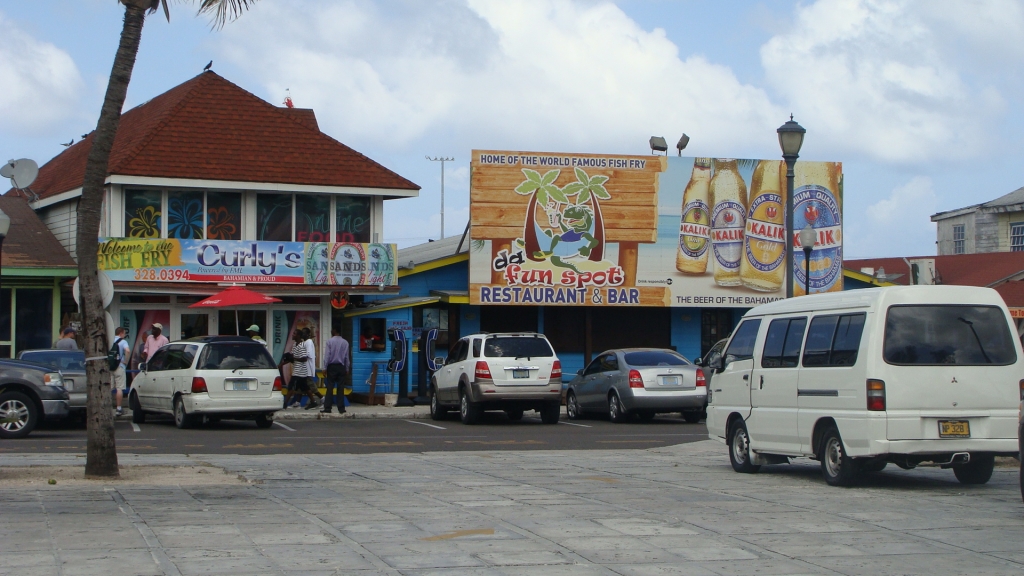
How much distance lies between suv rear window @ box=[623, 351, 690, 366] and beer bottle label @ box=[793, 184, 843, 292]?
31.2 feet

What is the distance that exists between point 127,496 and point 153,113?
75.2 feet

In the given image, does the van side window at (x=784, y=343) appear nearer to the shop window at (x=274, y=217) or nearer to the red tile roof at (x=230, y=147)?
the red tile roof at (x=230, y=147)

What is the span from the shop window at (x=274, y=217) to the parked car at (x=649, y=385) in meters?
9.48

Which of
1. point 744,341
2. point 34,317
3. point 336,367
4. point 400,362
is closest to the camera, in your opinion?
point 744,341

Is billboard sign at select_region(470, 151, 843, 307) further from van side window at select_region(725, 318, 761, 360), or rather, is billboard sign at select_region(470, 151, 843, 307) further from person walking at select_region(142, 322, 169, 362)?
van side window at select_region(725, 318, 761, 360)

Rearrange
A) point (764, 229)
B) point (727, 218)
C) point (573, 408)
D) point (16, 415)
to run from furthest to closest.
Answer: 1. point (764, 229)
2. point (727, 218)
3. point (573, 408)
4. point (16, 415)

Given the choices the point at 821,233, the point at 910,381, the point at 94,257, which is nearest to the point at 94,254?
the point at 94,257

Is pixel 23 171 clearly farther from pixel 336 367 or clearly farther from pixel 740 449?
pixel 740 449

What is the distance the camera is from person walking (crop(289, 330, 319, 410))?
2583 cm

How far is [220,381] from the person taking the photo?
21234mm

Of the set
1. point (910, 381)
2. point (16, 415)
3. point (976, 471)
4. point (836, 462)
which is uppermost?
point (910, 381)

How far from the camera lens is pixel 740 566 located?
804 centimetres

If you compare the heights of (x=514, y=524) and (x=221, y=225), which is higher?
(x=221, y=225)

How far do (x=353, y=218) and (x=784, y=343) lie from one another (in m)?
18.7
